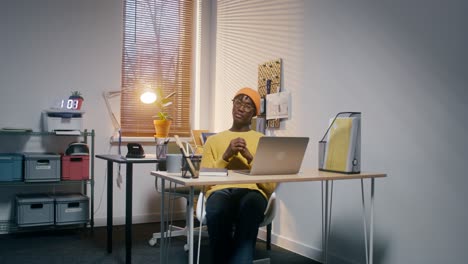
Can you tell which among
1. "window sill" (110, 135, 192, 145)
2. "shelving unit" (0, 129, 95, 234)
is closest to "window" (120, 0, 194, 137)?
"window sill" (110, 135, 192, 145)

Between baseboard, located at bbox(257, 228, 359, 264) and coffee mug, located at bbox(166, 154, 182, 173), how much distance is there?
1.46 meters

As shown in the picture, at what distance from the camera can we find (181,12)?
471cm

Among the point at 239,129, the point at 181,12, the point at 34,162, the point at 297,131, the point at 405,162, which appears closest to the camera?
the point at 405,162

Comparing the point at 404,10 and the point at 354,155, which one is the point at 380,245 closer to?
the point at 354,155

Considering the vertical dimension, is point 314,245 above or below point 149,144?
below

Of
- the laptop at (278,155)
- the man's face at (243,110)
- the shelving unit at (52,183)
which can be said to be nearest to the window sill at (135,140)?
the shelving unit at (52,183)

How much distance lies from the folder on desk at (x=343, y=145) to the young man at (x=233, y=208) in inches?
16.4

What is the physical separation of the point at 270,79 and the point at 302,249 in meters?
1.42

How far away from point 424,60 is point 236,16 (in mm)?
2332

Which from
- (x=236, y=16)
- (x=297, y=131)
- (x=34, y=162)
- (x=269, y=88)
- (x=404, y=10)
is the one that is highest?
(x=236, y=16)

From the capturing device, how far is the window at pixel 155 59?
439 cm

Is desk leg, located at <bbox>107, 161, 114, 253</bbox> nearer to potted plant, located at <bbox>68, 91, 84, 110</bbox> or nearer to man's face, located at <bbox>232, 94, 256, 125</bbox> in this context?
potted plant, located at <bbox>68, 91, 84, 110</bbox>

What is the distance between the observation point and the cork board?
3.52 m

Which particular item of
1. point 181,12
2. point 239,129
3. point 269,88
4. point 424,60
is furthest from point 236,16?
point 424,60
